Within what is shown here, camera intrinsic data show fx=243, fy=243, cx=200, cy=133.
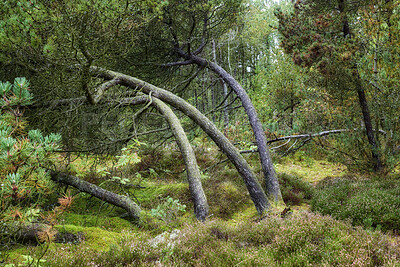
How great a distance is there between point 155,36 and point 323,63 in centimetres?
479

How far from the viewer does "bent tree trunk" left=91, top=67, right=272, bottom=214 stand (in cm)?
564

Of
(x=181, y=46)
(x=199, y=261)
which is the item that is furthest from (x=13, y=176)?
(x=181, y=46)

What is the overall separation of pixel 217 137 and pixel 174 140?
52.3 inches

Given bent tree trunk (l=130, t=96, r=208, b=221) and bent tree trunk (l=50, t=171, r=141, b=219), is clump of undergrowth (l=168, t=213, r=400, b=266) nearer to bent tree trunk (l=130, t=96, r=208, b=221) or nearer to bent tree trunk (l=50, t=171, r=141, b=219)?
bent tree trunk (l=130, t=96, r=208, b=221)

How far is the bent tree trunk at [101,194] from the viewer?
544 cm

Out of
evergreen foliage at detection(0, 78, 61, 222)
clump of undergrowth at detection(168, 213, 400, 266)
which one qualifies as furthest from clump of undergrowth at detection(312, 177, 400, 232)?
evergreen foliage at detection(0, 78, 61, 222)

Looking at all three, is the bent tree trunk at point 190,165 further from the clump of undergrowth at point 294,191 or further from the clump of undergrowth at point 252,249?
the clump of undergrowth at point 294,191

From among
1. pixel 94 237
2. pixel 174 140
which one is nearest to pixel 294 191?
pixel 174 140

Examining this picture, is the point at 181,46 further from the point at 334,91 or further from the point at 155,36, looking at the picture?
the point at 334,91

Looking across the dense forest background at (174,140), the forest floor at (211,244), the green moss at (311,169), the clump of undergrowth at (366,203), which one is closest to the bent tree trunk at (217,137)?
the dense forest background at (174,140)

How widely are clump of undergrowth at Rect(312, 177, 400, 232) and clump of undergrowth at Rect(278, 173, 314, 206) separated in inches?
29.6

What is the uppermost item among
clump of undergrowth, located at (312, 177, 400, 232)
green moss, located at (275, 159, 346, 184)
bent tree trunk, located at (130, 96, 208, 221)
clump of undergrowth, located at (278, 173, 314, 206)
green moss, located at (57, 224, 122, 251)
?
bent tree trunk, located at (130, 96, 208, 221)

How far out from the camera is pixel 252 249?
343 cm

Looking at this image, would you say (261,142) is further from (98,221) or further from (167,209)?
(98,221)
